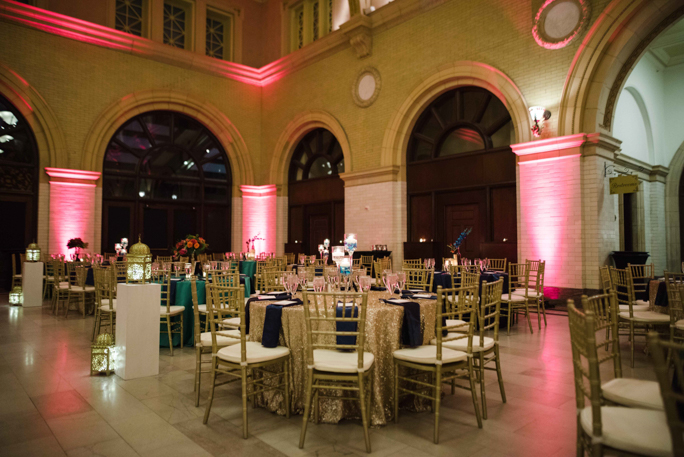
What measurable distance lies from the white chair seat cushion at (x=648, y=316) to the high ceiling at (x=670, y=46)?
10.1m

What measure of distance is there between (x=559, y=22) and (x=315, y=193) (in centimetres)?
802

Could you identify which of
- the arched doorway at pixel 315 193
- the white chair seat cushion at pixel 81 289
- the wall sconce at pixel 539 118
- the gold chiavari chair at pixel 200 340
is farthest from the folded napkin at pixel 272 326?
the arched doorway at pixel 315 193

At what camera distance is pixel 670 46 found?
12.7 m

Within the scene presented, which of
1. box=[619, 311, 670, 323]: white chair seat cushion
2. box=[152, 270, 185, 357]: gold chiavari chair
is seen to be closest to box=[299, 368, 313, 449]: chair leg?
box=[152, 270, 185, 357]: gold chiavari chair

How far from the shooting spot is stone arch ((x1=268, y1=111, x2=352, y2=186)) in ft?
42.3

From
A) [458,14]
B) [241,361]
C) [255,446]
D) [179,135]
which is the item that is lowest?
[255,446]

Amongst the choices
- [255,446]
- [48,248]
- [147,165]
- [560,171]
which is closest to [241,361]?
[255,446]

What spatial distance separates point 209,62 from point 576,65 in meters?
10.7

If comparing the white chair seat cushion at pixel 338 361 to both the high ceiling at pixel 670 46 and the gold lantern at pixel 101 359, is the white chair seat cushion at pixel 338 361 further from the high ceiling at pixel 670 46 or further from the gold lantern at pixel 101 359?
the high ceiling at pixel 670 46

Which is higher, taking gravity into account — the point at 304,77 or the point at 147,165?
the point at 304,77

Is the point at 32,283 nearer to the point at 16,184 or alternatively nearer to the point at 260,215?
the point at 16,184

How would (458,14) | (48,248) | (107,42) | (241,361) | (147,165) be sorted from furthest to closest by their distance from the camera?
(147,165)
(107,42)
(48,248)
(458,14)
(241,361)

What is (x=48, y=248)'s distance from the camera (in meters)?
11.8

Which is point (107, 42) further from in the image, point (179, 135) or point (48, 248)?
point (48, 248)
